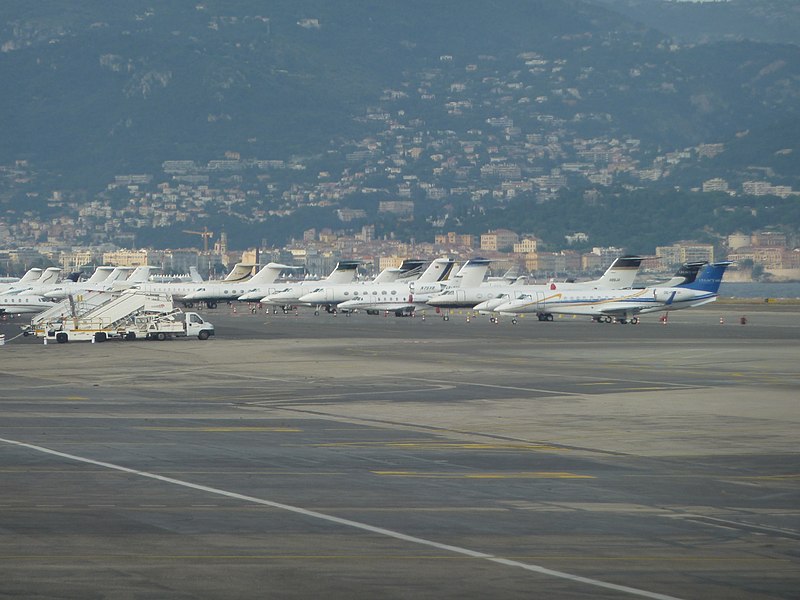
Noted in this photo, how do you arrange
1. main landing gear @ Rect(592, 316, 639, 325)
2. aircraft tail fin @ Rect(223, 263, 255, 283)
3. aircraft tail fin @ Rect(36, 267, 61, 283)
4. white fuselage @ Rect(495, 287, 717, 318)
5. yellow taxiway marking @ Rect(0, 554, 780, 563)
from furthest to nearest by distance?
aircraft tail fin @ Rect(36, 267, 61, 283)
aircraft tail fin @ Rect(223, 263, 255, 283)
white fuselage @ Rect(495, 287, 717, 318)
main landing gear @ Rect(592, 316, 639, 325)
yellow taxiway marking @ Rect(0, 554, 780, 563)

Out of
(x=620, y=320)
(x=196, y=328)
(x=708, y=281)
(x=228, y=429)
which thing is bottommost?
(x=228, y=429)

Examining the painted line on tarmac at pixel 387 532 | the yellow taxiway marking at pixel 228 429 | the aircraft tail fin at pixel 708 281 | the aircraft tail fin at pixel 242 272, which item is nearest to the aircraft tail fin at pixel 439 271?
the aircraft tail fin at pixel 242 272

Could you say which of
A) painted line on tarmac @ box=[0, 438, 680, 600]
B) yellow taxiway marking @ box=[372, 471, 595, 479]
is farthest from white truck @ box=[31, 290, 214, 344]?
yellow taxiway marking @ box=[372, 471, 595, 479]

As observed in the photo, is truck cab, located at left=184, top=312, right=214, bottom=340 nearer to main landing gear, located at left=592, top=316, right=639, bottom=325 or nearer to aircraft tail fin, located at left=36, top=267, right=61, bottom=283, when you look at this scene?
main landing gear, located at left=592, top=316, right=639, bottom=325

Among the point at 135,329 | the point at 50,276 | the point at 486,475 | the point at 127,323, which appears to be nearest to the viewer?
the point at 486,475

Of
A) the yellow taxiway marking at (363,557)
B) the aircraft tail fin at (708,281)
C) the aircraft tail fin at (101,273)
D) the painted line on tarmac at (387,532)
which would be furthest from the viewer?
the aircraft tail fin at (101,273)

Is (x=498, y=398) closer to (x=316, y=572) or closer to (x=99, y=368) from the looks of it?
(x=99, y=368)

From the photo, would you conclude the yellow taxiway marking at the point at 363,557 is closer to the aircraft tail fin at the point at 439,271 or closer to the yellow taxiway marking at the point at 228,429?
the yellow taxiway marking at the point at 228,429

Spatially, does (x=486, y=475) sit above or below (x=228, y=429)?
below

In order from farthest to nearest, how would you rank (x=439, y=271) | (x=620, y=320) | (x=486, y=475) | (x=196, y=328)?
(x=439, y=271), (x=620, y=320), (x=196, y=328), (x=486, y=475)

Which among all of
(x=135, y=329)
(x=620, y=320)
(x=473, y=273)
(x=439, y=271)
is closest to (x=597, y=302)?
(x=620, y=320)

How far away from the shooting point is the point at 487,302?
11000 centimetres

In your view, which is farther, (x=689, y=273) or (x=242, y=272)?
(x=242, y=272)

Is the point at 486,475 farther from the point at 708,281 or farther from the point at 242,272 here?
the point at 242,272
